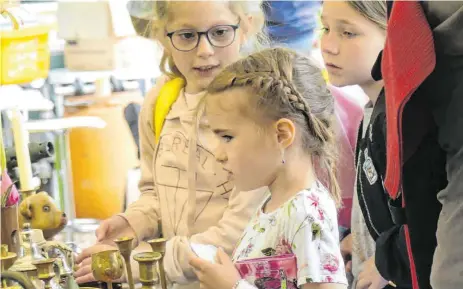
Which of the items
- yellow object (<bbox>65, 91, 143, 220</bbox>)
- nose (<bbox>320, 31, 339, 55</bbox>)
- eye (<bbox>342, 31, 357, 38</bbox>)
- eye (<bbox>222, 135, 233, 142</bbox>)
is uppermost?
eye (<bbox>342, 31, 357, 38</bbox>)

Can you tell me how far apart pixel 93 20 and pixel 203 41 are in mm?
1454

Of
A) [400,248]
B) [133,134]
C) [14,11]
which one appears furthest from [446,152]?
[133,134]

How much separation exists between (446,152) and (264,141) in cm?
38

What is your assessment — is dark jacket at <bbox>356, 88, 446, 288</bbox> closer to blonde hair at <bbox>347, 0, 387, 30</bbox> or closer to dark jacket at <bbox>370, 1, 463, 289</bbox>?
dark jacket at <bbox>370, 1, 463, 289</bbox>

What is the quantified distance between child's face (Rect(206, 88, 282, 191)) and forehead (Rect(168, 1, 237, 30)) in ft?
1.02

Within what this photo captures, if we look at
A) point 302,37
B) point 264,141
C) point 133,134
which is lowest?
point 133,134

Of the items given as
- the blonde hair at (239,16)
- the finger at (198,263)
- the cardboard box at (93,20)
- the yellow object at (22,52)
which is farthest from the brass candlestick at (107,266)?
the cardboard box at (93,20)

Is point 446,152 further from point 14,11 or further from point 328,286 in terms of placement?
point 14,11

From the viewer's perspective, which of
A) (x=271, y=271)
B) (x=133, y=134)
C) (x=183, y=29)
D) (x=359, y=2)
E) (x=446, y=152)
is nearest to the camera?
(x=446, y=152)

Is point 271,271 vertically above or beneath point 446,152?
beneath

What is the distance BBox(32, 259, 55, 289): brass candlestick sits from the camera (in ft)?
3.89

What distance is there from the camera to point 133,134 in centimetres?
333

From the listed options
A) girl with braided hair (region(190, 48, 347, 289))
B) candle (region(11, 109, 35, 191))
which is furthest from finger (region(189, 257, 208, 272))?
candle (region(11, 109, 35, 191))

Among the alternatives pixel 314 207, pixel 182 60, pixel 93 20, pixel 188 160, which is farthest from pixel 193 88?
pixel 93 20
